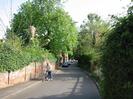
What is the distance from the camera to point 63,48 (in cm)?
7500

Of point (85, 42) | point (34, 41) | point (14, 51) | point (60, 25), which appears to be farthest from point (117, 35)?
point (85, 42)

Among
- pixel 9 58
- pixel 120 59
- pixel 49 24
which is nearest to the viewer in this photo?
pixel 120 59

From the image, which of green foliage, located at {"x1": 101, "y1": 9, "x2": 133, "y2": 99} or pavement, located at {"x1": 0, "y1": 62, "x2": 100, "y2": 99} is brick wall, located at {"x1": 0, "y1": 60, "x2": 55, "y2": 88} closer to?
pavement, located at {"x1": 0, "y1": 62, "x2": 100, "y2": 99}

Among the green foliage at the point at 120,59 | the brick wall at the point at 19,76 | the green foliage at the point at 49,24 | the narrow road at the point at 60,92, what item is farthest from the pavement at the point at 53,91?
the green foliage at the point at 49,24

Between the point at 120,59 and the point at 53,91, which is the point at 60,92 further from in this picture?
the point at 120,59

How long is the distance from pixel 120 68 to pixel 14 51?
20354 millimetres

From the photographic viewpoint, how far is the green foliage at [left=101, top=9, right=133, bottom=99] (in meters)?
11.3

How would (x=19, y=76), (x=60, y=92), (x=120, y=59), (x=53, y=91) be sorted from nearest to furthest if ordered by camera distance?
(x=120, y=59) → (x=60, y=92) → (x=53, y=91) → (x=19, y=76)

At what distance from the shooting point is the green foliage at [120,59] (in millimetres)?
11273

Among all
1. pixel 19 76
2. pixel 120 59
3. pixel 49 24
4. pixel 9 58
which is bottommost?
pixel 19 76

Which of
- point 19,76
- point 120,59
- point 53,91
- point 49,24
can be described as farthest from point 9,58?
point 49,24

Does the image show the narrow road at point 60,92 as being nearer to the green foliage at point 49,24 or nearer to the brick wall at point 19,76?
the brick wall at point 19,76

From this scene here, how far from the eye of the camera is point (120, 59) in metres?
11.5

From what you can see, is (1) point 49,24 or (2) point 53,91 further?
(1) point 49,24
